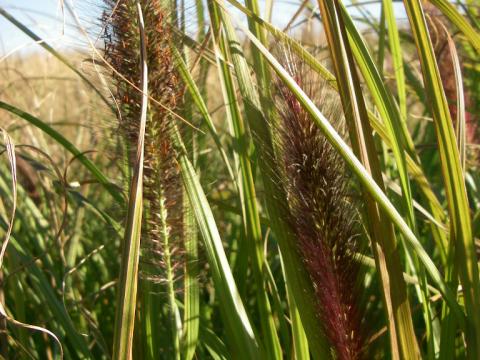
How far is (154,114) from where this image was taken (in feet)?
3.12

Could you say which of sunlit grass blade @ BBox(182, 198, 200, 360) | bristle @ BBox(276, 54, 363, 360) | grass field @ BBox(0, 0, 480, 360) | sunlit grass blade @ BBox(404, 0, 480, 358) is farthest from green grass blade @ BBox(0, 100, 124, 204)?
sunlit grass blade @ BBox(404, 0, 480, 358)

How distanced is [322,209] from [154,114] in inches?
10.6

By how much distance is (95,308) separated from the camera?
170 centimetres

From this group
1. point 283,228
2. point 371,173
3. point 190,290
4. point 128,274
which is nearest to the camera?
point 128,274

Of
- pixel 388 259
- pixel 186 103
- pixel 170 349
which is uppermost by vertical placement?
pixel 186 103

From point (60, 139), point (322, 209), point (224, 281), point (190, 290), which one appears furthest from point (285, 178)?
point (60, 139)

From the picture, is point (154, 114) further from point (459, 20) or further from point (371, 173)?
point (459, 20)

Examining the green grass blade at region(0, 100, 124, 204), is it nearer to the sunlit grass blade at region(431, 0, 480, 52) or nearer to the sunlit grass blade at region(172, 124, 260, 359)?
the sunlit grass blade at region(172, 124, 260, 359)

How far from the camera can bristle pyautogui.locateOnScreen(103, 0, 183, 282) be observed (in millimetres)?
893

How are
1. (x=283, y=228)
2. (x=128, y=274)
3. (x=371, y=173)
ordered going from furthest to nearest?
1. (x=283, y=228)
2. (x=371, y=173)
3. (x=128, y=274)

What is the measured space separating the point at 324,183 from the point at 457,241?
0.18 metres

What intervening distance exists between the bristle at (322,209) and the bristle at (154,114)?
17cm

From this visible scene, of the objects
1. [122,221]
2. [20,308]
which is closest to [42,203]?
[20,308]

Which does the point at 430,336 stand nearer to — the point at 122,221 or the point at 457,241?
the point at 457,241
